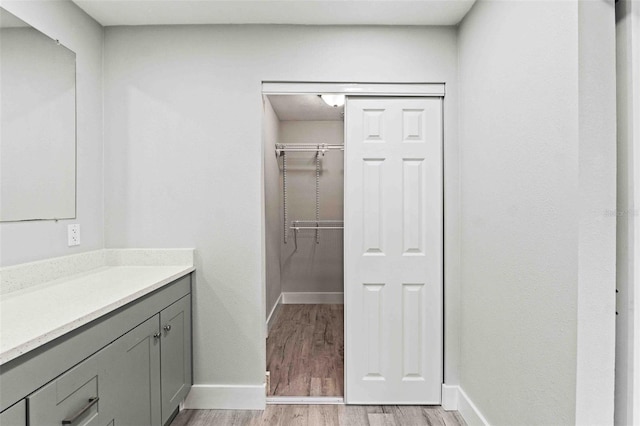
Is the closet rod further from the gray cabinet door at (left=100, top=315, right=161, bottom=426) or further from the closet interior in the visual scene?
the gray cabinet door at (left=100, top=315, right=161, bottom=426)

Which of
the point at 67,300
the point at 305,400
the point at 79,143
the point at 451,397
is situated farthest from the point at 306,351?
the point at 79,143

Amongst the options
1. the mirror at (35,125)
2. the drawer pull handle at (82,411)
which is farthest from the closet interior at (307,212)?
the drawer pull handle at (82,411)

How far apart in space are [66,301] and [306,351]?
2.21 m

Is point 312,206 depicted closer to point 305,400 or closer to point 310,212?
point 310,212

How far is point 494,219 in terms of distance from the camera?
1.86m

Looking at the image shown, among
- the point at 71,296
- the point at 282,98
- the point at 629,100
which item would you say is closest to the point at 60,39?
the point at 71,296

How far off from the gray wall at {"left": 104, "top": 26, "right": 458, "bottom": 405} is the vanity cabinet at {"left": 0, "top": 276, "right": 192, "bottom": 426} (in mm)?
264

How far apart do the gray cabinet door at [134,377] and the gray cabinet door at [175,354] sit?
0.22 ft

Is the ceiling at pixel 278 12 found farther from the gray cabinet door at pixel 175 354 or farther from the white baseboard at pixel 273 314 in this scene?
the white baseboard at pixel 273 314

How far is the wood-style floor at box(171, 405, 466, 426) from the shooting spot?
217 cm

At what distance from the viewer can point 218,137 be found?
2330 mm

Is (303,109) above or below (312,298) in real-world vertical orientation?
above

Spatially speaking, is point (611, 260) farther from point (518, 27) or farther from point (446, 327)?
point (446, 327)

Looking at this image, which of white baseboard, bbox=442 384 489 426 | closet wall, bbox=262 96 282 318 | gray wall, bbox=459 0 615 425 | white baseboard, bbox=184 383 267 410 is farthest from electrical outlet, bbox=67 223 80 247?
white baseboard, bbox=442 384 489 426
